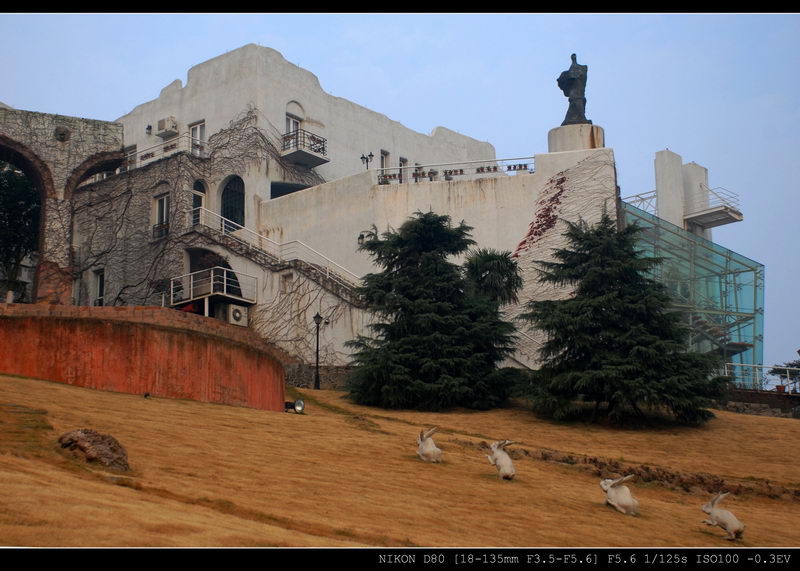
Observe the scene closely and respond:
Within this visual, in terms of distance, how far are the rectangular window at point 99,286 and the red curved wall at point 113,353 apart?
21776mm

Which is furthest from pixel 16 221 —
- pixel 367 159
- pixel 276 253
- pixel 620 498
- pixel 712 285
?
pixel 620 498

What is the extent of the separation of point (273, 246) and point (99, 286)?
848 centimetres

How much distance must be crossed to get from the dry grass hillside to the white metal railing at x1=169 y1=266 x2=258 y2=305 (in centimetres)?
1283

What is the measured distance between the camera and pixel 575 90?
4047 cm

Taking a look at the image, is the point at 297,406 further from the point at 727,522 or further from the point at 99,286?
the point at 99,286

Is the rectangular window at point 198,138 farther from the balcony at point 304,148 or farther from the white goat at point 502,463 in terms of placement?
the white goat at point 502,463

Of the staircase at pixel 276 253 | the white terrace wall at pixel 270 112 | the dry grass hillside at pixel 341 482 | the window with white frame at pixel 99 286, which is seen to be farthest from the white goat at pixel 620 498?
the window with white frame at pixel 99 286

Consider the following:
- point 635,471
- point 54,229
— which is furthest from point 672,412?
point 54,229

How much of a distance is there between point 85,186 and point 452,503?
34.8 meters

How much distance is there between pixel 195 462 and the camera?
15.1m

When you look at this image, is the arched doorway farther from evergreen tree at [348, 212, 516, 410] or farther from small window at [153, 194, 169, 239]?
evergreen tree at [348, 212, 516, 410]

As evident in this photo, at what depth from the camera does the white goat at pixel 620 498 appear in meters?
16.0

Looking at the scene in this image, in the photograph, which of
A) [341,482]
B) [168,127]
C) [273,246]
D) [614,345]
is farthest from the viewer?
[168,127]

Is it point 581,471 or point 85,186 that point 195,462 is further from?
point 85,186
